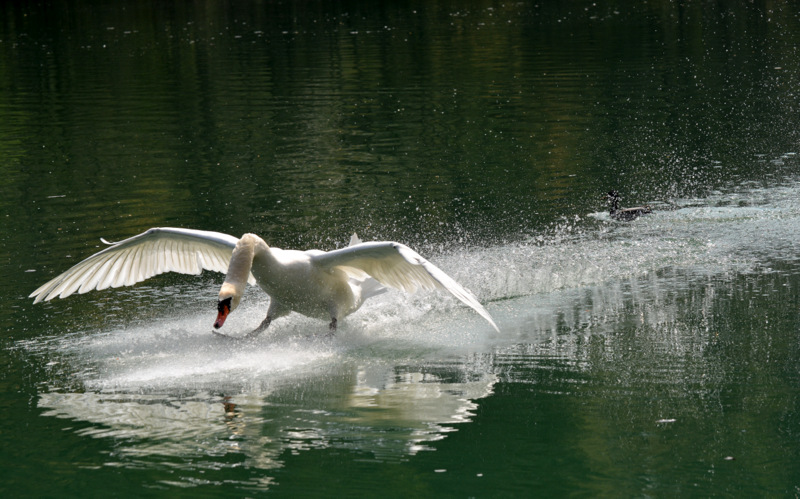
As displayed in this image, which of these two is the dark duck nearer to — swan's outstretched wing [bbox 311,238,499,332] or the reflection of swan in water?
swan's outstretched wing [bbox 311,238,499,332]

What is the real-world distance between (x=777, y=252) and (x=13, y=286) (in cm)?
827

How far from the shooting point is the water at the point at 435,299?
270 inches

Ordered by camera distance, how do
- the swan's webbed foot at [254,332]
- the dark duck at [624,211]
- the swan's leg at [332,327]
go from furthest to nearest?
the dark duck at [624,211] → the swan's leg at [332,327] → the swan's webbed foot at [254,332]

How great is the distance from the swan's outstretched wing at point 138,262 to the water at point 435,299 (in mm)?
386

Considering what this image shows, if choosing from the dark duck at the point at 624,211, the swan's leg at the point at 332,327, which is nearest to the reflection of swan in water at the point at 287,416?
the swan's leg at the point at 332,327

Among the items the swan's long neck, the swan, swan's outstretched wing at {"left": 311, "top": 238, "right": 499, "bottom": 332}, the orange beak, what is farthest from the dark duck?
the orange beak

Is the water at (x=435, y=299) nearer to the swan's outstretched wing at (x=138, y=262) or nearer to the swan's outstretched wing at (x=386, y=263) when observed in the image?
the swan's outstretched wing at (x=138, y=262)

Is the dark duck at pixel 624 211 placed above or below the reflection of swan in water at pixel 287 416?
above

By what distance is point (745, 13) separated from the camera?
49.1 meters

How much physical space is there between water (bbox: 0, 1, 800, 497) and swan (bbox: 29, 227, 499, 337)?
0.36 metres

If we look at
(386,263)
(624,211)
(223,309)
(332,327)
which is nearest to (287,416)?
(223,309)

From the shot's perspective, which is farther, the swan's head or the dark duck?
the dark duck

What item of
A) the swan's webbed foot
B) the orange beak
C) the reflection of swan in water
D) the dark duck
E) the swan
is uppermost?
the dark duck

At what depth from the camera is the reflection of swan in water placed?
7113 millimetres
